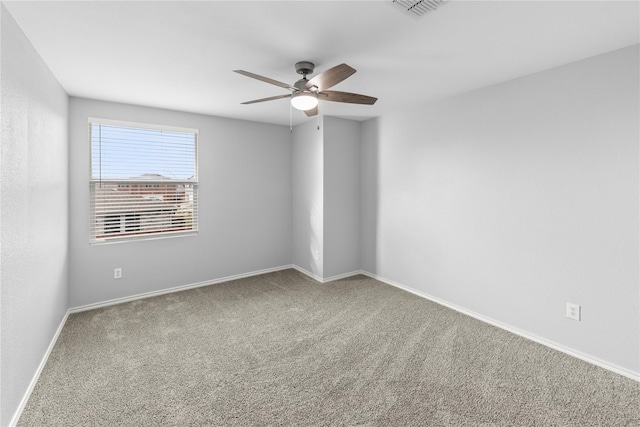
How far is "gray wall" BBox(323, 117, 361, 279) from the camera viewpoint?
4482mm

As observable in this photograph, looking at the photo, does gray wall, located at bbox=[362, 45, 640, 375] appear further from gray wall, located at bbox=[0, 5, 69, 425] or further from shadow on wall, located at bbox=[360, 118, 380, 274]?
gray wall, located at bbox=[0, 5, 69, 425]

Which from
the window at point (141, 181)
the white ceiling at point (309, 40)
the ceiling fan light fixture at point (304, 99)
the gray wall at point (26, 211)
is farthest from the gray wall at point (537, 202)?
the gray wall at point (26, 211)

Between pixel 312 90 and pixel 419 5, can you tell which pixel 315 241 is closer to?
pixel 312 90

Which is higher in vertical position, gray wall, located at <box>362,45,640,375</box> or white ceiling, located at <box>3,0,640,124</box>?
white ceiling, located at <box>3,0,640,124</box>

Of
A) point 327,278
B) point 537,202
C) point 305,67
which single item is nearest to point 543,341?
point 537,202

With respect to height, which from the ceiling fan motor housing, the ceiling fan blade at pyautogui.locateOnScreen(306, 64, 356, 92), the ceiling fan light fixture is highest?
the ceiling fan motor housing

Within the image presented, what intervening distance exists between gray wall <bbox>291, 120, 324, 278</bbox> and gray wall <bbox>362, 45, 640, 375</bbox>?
3.77 ft

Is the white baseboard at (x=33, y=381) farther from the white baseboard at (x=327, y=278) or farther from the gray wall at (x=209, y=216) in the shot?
the white baseboard at (x=327, y=278)

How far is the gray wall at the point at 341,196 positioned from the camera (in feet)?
14.7

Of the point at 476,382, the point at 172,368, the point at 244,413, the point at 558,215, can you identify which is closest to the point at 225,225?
the point at 172,368

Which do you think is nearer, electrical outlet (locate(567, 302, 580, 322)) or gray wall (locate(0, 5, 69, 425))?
gray wall (locate(0, 5, 69, 425))

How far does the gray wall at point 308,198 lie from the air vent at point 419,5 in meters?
2.68

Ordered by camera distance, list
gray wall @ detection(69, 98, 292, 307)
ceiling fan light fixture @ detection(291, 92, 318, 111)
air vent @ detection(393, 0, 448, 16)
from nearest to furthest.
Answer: air vent @ detection(393, 0, 448, 16) < ceiling fan light fixture @ detection(291, 92, 318, 111) < gray wall @ detection(69, 98, 292, 307)

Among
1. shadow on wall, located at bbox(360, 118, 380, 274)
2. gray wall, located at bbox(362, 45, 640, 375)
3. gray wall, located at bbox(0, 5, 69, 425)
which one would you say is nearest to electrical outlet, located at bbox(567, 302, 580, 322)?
gray wall, located at bbox(362, 45, 640, 375)
